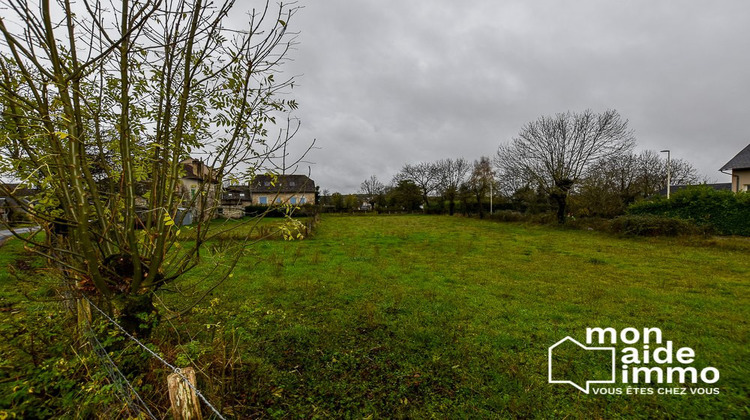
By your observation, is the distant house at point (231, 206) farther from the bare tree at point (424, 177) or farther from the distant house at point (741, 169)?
the bare tree at point (424, 177)

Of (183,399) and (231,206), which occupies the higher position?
(231,206)

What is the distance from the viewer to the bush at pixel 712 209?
12625 mm

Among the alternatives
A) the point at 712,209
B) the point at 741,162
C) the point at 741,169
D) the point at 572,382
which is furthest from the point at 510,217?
the point at 572,382

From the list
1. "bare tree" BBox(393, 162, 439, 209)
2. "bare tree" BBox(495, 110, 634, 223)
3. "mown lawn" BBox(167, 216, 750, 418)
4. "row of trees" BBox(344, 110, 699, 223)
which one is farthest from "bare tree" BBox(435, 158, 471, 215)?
"mown lawn" BBox(167, 216, 750, 418)

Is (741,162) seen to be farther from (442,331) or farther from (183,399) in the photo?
(183,399)

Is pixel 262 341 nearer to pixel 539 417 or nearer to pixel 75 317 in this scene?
pixel 75 317

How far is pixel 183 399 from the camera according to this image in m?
1.77

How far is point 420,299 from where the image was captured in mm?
5418

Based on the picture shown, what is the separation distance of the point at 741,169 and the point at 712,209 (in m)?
11.0

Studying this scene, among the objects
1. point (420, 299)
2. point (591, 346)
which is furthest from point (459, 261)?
point (591, 346)

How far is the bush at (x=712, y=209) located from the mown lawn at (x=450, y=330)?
269 inches

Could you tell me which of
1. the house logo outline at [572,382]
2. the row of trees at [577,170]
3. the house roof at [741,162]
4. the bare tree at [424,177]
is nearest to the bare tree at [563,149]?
the row of trees at [577,170]

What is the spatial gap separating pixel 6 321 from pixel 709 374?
304 inches

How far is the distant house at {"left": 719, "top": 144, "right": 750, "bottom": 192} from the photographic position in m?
18.9
